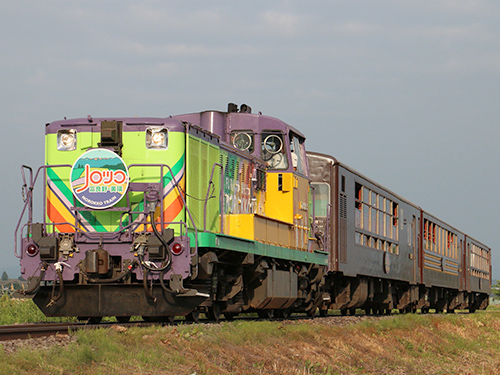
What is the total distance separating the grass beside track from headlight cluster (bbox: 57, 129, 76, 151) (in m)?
3.68

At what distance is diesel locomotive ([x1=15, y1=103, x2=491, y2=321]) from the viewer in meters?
10.7

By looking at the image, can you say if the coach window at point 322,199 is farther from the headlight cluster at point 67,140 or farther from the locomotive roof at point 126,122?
the headlight cluster at point 67,140

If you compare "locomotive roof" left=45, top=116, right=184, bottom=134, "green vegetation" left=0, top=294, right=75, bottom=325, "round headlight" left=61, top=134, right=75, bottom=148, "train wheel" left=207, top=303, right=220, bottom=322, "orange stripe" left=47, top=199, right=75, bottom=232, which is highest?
"locomotive roof" left=45, top=116, right=184, bottom=134

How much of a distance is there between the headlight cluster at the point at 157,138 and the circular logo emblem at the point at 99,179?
738 millimetres

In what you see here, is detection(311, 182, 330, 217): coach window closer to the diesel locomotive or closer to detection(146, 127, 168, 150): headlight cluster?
the diesel locomotive

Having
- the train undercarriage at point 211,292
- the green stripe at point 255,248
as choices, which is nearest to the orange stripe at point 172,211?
the green stripe at point 255,248

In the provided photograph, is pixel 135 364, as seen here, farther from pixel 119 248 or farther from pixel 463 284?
pixel 463 284

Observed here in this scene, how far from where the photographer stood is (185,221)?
11406 mm

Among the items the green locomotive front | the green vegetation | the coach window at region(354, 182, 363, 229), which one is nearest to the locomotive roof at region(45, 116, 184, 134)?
the green locomotive front

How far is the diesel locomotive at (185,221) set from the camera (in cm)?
1074

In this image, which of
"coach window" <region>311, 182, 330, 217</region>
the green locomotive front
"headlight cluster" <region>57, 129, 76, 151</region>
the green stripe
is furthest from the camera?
"coach window" <region>311, 182, 330, 217</region>

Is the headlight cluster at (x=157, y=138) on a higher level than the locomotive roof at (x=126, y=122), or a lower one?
lower

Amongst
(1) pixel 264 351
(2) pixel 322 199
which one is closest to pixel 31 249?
(1) pixel 264 351

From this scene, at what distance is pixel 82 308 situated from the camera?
35.6 ft
